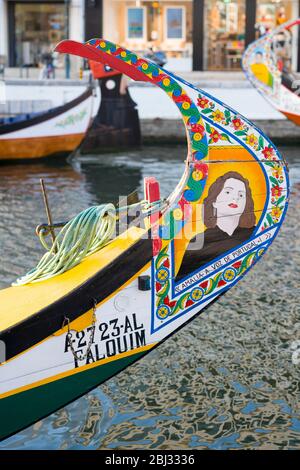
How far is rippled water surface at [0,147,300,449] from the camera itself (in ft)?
19.8

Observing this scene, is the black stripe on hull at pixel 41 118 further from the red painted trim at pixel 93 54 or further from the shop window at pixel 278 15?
the red painted trim at pixel 93 54

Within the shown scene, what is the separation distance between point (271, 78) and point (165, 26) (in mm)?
10071

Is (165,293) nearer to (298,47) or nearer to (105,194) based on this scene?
(105,194)

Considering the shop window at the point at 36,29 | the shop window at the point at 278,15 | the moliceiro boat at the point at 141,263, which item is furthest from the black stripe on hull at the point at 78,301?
the shop window at the point at 278,15

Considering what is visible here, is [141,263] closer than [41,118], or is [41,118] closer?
[141,263]

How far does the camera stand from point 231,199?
5.75 m

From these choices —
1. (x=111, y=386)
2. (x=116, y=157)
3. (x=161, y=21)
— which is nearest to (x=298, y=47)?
(x=161, y=21)

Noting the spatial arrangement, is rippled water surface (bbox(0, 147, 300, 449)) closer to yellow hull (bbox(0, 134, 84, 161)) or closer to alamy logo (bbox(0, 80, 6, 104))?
yellow hull (bbox(0, 134, 84, 161))

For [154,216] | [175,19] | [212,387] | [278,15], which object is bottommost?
[212,387]

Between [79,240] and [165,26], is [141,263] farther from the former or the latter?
[165,26]

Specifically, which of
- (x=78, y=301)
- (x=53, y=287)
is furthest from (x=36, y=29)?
(x=78, y=301)

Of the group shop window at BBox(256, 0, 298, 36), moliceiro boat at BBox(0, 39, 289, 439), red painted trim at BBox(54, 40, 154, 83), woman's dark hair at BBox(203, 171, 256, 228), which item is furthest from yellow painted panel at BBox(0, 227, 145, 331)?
shop window at BBox(256, 0, 298, 36)

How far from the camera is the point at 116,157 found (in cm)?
2039

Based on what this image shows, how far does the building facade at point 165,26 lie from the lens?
30.4 m
